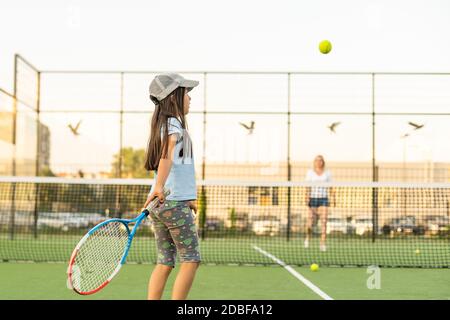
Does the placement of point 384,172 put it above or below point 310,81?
below

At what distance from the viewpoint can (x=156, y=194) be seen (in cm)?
453

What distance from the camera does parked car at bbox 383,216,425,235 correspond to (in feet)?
52.0

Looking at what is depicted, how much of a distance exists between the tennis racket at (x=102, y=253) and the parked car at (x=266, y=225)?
1143 cm

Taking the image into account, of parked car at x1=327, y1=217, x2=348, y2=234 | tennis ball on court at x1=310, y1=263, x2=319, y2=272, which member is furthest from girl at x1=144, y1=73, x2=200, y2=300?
parked car at x1=327, y1=217, x2=348, y2=234

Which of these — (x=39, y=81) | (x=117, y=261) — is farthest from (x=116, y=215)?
(x=117, y=261)

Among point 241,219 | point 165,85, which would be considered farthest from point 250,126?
point 165,85

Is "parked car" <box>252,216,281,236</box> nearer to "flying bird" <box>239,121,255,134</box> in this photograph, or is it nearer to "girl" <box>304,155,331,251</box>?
"flying bird" <box>239,121,255,134</box>

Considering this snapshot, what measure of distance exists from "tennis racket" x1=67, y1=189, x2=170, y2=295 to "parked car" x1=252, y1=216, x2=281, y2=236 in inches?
450

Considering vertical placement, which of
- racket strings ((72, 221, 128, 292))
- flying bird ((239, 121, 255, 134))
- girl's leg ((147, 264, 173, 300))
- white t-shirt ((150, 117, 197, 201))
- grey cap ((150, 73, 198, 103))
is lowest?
girl's leg ((147, 264, 173, 300))

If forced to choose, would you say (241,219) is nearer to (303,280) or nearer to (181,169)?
(303,280)

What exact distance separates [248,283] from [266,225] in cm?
903

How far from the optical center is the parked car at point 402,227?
15.9 metres
